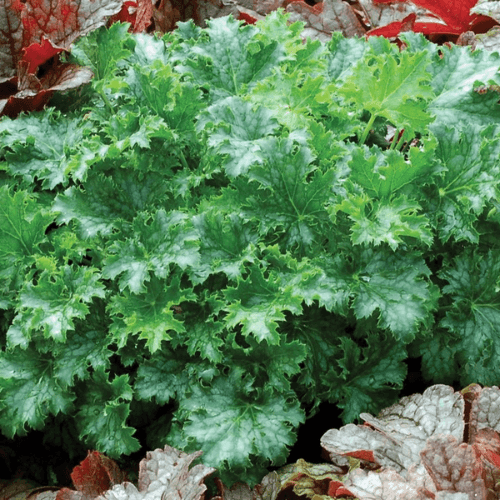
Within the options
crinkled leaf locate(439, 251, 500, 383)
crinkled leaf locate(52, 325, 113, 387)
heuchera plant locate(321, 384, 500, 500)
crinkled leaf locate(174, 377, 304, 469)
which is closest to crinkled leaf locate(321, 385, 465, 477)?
heuchera plant locate(321, 384, 500, 500)

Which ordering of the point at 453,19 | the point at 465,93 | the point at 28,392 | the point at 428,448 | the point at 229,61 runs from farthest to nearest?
the point at 453,19, the point at 229,61, the point at 465,93, the point at 28,392, the point at 428,448

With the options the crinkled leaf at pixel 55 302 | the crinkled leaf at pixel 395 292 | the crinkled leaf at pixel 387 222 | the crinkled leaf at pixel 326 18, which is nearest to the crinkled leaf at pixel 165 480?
Answer: the crinkled leaf at pixel 55 302

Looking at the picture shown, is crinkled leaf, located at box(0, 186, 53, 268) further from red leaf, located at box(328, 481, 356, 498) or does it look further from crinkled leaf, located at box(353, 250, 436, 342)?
red leaf, located at box(328, 481, 356, 498)

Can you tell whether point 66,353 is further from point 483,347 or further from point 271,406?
point 483,347

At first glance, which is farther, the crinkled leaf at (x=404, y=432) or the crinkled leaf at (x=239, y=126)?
the crinkled leaf at (x=239, y=126)

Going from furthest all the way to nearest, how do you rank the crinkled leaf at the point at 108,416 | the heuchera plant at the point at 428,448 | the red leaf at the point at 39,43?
the red leaf at the point at 39,43
the crinkled leaf at the point at 108,416
the heuchera plant at the point at 428,448

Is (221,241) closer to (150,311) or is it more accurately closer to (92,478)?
(150,311)

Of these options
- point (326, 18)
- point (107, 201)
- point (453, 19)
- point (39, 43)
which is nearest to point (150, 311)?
point (107, 201)

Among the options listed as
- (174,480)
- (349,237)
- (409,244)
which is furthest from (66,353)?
(409,244)

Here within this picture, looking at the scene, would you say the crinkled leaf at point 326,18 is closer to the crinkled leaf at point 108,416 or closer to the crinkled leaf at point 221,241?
the crinkled leaf at point 221,241
